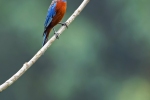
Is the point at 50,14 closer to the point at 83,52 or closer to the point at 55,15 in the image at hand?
the point at 55,15

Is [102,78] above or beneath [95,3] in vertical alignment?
beneath

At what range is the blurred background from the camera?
22453 millimetres

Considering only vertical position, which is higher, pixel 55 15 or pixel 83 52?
pixel 83 52

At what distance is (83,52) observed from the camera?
2266cm

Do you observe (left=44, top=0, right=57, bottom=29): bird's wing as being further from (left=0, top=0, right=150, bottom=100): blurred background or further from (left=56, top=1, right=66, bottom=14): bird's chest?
(left=0, top=0, right=150, bottom=100): blurred background

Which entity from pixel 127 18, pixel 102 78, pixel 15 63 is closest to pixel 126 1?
pixel 127 18

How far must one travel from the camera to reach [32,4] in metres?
23.4

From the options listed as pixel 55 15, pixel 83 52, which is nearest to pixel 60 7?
pixel 55 15

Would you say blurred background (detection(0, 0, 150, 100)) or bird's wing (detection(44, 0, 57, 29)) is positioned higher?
blurred background (detection(0, 0, 150, 100))

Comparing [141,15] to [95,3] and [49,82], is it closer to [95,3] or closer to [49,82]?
[95,3]

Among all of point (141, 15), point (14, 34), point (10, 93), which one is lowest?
point (10, 93)

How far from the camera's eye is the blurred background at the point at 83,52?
73.7 ft

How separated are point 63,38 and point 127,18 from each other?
2813mm

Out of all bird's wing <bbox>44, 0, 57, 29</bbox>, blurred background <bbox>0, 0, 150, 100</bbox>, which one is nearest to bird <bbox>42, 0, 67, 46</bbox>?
bird's wing <bbox>44, 0, 57, 29</bbox>
